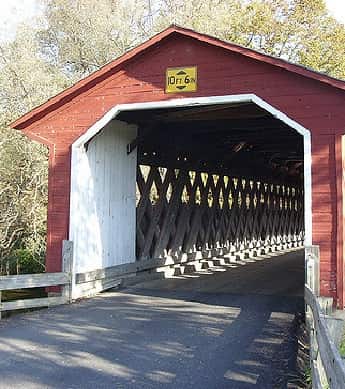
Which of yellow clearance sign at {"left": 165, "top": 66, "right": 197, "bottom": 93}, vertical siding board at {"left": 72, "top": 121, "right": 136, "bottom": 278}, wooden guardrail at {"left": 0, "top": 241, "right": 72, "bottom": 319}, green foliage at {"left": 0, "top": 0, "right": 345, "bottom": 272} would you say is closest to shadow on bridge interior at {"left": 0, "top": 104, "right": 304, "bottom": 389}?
wooden guardrail at {"left": 0, "top": 241, "right": 72, "bottom": 319}

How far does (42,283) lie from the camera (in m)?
7.42

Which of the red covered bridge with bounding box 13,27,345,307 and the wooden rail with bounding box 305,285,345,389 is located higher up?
the red covered bridge with bounding box 13,27,345,307

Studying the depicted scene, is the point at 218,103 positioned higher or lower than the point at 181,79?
lower

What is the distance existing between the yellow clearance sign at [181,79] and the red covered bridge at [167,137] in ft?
0.05

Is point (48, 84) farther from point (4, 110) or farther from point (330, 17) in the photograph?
point (330, 17)

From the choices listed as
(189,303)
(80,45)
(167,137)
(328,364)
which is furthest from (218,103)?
(80,45)

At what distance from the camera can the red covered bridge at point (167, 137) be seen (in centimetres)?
685

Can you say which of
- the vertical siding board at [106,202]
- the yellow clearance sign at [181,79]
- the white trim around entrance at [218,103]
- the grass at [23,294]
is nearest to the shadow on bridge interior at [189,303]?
the vertical siding board at [106,202]

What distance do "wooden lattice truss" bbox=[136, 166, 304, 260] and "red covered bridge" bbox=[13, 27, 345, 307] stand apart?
5cm

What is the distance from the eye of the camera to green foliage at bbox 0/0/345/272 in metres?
13.4

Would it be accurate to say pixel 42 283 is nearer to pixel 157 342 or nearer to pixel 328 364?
pixel 157 342

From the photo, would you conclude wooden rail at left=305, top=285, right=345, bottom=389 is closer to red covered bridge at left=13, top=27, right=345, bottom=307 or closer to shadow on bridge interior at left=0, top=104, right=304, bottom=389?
shadow on bridge interior at left=0, top=104, right=304, bottom=389

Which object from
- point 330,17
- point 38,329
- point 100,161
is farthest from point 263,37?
point 38,329

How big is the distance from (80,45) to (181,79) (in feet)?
39.2
